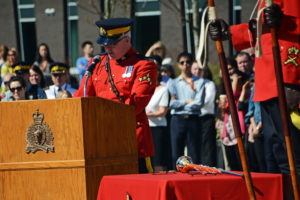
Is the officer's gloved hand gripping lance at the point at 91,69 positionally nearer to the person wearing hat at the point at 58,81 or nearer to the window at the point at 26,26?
the person wearing hat at the point at 58,81

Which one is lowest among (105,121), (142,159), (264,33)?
(142,159)

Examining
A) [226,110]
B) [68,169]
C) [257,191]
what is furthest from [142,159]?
[226,110]

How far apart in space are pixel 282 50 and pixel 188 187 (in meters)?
1.54

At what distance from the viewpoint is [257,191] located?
4598mm

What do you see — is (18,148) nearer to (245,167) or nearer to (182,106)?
(245,167)

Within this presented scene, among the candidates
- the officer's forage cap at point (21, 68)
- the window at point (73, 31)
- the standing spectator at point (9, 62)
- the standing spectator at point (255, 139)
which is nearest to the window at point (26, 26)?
the window at point (73, 31)

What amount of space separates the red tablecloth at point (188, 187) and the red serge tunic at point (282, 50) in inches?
39.5

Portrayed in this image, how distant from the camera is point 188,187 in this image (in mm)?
4391

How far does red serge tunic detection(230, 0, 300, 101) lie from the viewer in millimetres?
5270

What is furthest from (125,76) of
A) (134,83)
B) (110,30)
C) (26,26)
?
(26,26)

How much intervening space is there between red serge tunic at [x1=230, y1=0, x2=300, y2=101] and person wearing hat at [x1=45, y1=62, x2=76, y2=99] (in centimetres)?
501

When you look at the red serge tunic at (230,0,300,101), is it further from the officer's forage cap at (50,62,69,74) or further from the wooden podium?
the officer's forage cap at (50,62,69,74)

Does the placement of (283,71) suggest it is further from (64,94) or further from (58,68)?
(58,68)

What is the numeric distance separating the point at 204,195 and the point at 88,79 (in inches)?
99.7
